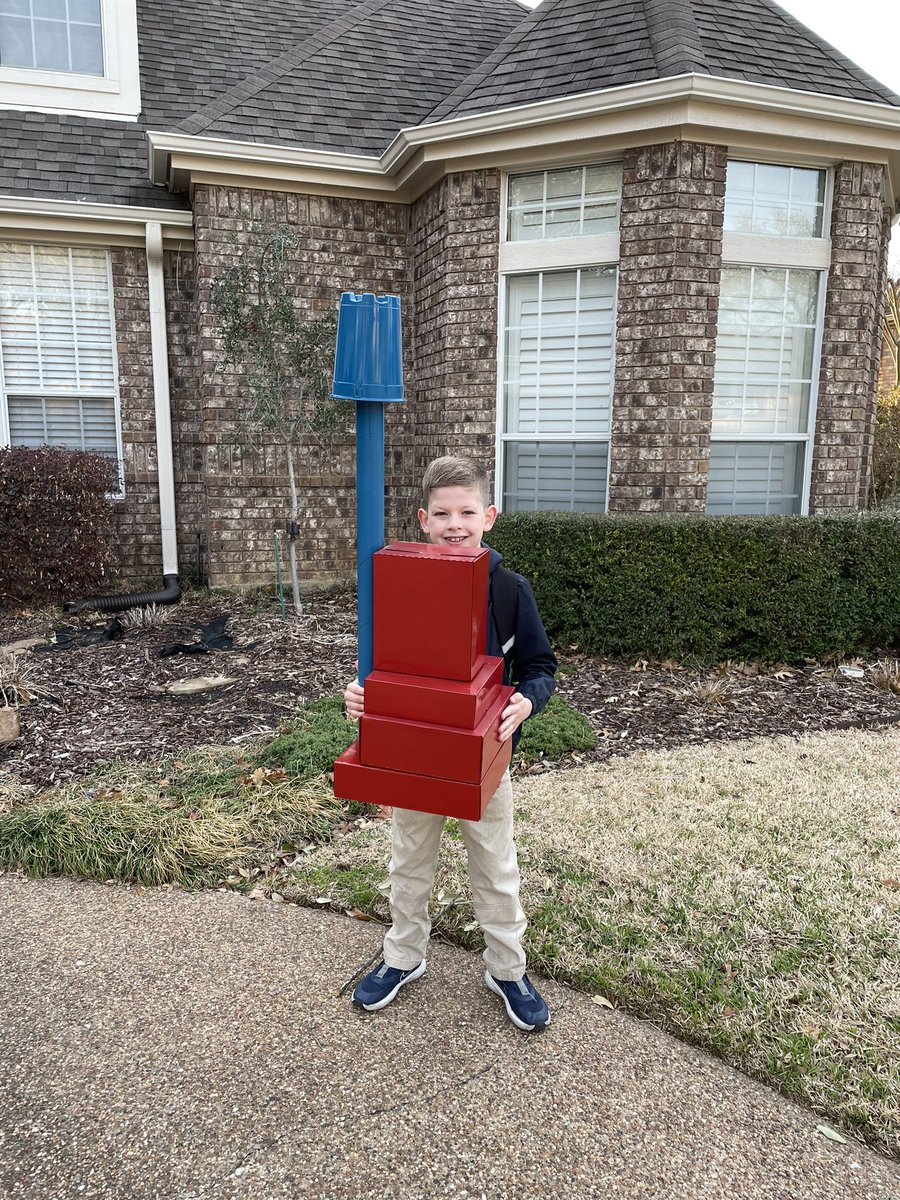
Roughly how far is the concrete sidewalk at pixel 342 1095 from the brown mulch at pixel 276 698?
1.91 m

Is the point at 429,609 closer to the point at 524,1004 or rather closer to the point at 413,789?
the point at 413,789

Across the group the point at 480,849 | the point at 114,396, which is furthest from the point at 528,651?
the point at 114,396

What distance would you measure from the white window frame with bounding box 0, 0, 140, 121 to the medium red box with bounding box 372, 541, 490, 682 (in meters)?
9.19

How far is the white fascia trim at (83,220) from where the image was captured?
26.1 feet

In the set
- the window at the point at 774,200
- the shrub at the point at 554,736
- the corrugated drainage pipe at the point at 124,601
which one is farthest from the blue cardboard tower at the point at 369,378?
the corrugated drainage pipe at the point at 124,601

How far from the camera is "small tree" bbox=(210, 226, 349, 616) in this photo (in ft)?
23.8

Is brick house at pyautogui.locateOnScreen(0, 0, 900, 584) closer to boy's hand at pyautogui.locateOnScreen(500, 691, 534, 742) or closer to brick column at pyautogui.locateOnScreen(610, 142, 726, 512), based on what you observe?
brick column at pyautogui.locateOnScreen(610, 142, 726, 512)

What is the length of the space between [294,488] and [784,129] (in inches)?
197

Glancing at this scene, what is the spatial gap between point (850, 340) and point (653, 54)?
112 inches

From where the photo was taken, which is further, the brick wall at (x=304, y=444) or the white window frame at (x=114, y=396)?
the white window frame at (x=114, y=396)

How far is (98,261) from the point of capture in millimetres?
8516

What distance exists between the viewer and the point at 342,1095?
2.14m

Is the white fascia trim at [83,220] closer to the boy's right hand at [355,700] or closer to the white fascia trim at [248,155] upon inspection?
the white fascia trim at [248,155]

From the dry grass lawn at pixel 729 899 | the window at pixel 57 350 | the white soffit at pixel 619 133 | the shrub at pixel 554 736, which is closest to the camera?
the dry grass lawn at pixel 729 899
